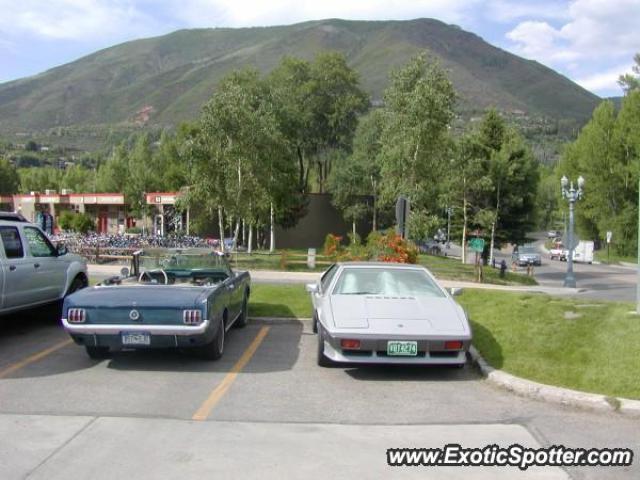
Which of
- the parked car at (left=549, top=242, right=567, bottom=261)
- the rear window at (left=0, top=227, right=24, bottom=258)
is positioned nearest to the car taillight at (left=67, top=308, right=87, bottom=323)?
the rear window at (left=0, top=227, right=24, bottom=258)

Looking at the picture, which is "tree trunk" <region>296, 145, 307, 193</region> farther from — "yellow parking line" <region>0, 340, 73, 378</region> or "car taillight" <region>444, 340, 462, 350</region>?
"car taillight" <region>444, 340, 462, 350</region>

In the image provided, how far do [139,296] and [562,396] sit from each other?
477 centimetres

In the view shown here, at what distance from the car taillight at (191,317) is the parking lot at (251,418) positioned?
618 mm

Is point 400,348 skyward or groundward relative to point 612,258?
skyward

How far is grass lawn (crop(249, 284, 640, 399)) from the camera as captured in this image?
7.30 metres

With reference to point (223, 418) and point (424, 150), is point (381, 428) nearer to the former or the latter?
point (223, 418)

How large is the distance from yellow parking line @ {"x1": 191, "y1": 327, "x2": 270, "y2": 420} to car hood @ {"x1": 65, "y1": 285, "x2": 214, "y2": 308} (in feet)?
3.07

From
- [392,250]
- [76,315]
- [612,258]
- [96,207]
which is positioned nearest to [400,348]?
[76,315]

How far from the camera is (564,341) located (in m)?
8.61

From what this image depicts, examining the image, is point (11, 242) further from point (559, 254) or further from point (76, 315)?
point (559, 254)

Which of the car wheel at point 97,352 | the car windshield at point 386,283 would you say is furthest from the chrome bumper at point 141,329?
the car windshield at point 386,283

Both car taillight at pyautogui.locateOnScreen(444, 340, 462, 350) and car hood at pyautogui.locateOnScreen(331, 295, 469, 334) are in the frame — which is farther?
car hood at pyautogui.locateOnScreen(331, 295, 469, 334)

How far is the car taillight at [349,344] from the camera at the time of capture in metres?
7.54

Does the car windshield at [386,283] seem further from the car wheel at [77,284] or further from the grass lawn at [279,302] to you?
the car wheel at [77,284]
